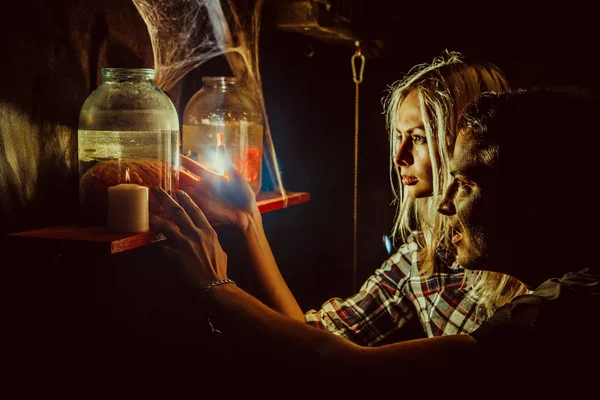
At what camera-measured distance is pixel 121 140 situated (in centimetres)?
164

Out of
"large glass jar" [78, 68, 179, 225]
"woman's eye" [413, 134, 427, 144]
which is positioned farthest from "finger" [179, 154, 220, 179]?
"woman's eye" [413, 134, 427, 144]

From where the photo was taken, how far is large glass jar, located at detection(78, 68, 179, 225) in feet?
5.24

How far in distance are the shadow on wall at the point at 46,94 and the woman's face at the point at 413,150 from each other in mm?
1152

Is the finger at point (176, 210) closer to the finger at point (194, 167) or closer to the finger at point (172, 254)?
the finger at point (172, 254)

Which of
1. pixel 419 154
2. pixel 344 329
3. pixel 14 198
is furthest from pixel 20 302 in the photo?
pixel 419 154

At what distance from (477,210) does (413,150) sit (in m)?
0.69

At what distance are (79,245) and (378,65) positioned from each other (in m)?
2.59

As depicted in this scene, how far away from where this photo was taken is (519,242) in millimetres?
1724

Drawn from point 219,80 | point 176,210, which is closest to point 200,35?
point 219,80

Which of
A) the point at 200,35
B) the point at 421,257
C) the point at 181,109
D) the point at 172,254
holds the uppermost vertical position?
the point at 200,35

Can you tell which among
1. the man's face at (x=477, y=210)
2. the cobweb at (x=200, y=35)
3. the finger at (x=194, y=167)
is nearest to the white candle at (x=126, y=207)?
the finger at (x=194, y=167)

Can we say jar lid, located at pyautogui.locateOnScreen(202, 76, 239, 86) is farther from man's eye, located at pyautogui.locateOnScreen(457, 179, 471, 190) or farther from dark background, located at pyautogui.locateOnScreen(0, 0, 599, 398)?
man's eye, located at pyautogui.locateOnScreen(457, 179, 471, 190)

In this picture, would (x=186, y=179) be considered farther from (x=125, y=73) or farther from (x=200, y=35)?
(x=200, y=35)

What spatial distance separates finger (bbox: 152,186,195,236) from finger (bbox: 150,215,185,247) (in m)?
0.03
